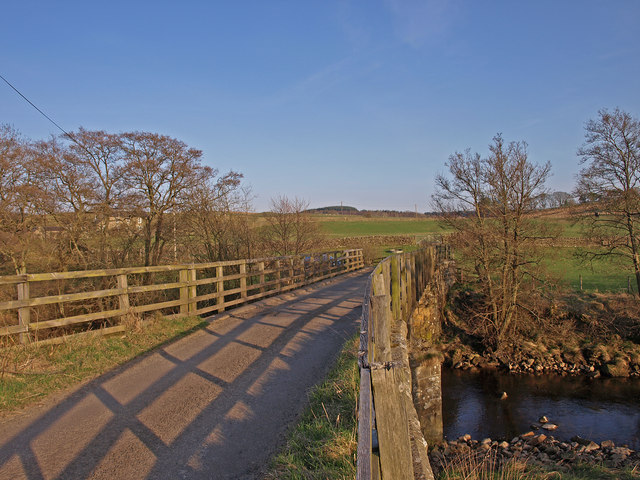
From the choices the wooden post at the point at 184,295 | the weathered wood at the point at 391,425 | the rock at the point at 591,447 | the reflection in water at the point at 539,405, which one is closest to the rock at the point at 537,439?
the reflection in water at the point at 539,405

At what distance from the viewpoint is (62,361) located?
22.1 feet

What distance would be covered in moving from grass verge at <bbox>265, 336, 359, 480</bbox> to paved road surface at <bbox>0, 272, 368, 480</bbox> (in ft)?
0.69

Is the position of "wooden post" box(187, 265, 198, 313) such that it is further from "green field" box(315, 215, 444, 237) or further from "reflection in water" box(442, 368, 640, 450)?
"green field" box(315, 215, 444, 237)

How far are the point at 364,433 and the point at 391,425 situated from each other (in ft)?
0.73

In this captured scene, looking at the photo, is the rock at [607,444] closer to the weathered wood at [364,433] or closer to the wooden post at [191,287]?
the wooden post at [191,287]

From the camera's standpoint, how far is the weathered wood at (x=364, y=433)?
1.83 meters

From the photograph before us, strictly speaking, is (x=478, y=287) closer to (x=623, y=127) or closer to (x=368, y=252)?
(x=623, y=127)

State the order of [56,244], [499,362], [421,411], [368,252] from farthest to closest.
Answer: [368,252]
[499,362]
[56,244]
[421,411]

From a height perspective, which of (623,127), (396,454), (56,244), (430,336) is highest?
(623,127)

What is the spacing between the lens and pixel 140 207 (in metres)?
13.9

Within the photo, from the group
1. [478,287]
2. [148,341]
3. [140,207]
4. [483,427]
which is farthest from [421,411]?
[478,287]

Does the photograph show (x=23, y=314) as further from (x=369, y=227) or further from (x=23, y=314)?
(x=369, y=227)

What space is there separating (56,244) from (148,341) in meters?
5.43

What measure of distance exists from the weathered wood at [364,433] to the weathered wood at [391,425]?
0.08 metres
